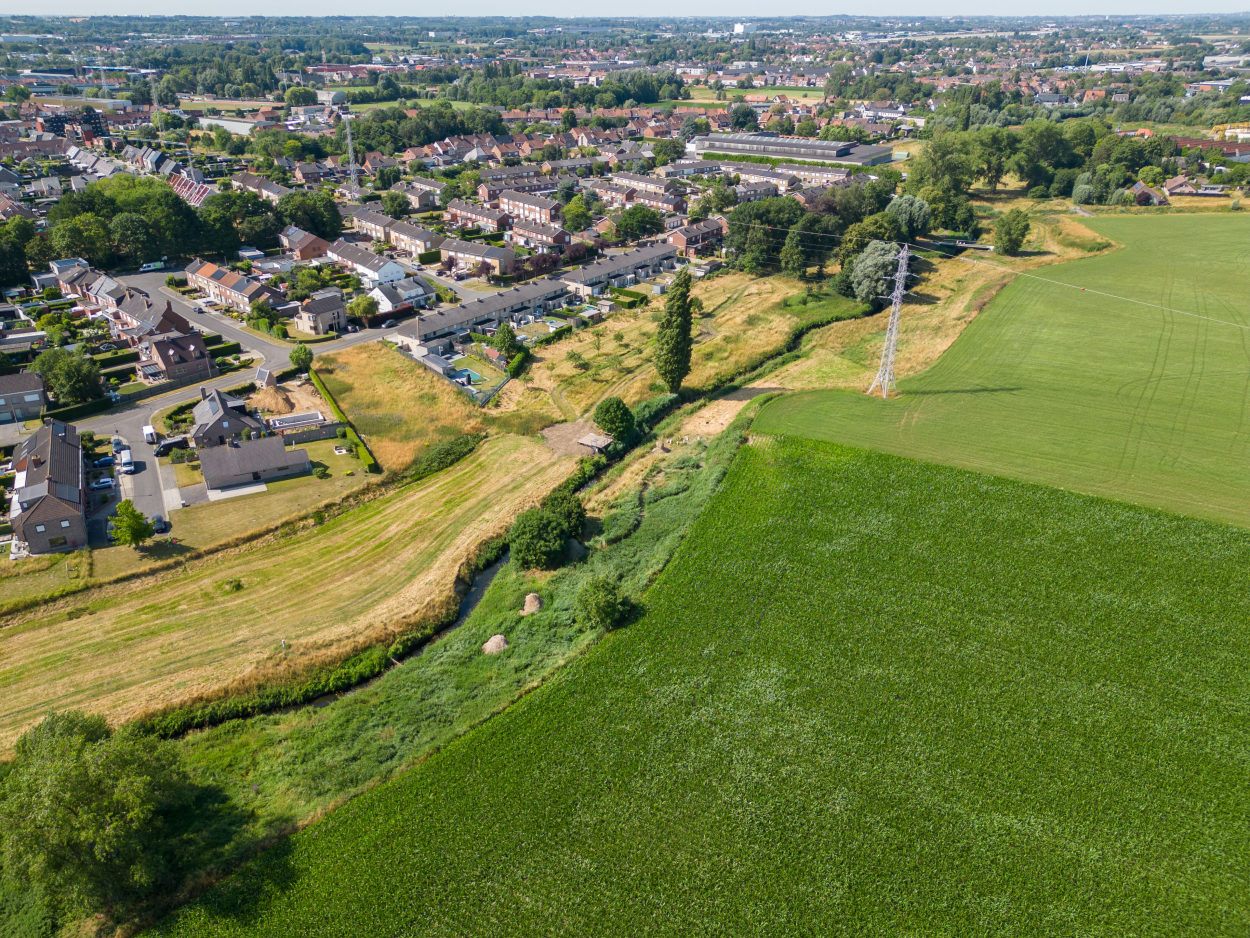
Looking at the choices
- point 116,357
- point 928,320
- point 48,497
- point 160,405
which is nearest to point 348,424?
point 160,405

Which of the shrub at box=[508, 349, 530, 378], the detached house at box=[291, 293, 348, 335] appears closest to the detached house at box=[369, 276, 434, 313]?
the detached house at box=[291, 293, 348, 335]

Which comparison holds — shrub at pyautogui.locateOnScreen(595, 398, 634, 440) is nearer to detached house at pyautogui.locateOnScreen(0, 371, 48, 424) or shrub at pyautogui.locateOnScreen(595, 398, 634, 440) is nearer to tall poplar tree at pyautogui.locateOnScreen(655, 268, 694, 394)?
tall poplar tree at pyautogui.locateOnScreen(655, 268, 694, 394)

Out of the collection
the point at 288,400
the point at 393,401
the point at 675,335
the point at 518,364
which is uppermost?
the point at 675,335

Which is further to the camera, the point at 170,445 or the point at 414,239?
the point at 414,239

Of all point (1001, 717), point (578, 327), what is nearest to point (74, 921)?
point (1001, 717)

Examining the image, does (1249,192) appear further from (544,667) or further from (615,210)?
(544,667)

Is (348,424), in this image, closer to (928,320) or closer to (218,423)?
(218,423)
